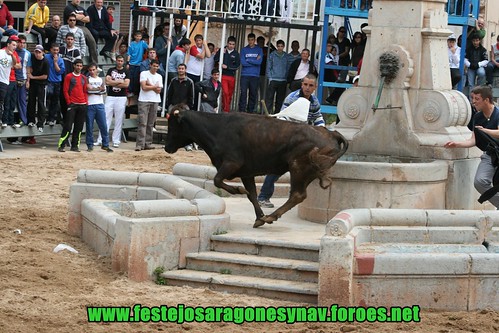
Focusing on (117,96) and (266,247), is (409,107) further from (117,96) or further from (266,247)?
(117,96)

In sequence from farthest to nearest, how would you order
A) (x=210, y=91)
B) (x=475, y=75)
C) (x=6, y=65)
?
(x=475, y=75)
(x=210, y=91)
(x=6, y=65)

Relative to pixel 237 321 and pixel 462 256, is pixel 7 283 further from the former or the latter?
pixel 462 256

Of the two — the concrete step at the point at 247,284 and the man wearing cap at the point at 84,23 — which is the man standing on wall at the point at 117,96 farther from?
the concrete step at the point at 247,284

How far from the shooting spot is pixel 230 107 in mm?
27406

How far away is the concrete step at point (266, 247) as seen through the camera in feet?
42.4

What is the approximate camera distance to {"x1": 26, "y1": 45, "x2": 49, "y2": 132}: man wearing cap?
23297 millimetres

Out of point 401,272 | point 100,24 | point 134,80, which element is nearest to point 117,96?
point 134,80

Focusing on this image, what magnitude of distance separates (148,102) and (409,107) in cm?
1030

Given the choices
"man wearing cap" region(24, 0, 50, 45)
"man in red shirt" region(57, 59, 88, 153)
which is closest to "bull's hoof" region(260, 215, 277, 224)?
"man in red shirt" region(57, 59, 88, 153)

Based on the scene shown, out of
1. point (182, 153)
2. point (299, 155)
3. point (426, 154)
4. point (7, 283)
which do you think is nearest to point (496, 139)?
point (426, 154)

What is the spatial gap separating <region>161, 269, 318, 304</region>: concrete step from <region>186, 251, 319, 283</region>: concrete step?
0.08m

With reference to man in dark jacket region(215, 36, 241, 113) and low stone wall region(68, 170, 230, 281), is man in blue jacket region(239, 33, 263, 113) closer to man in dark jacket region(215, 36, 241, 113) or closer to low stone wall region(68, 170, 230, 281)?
man in dark jacket region(215, 36, 241, 113)

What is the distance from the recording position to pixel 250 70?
2678 centimetres

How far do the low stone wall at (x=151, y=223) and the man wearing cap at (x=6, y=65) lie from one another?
25.4ft
